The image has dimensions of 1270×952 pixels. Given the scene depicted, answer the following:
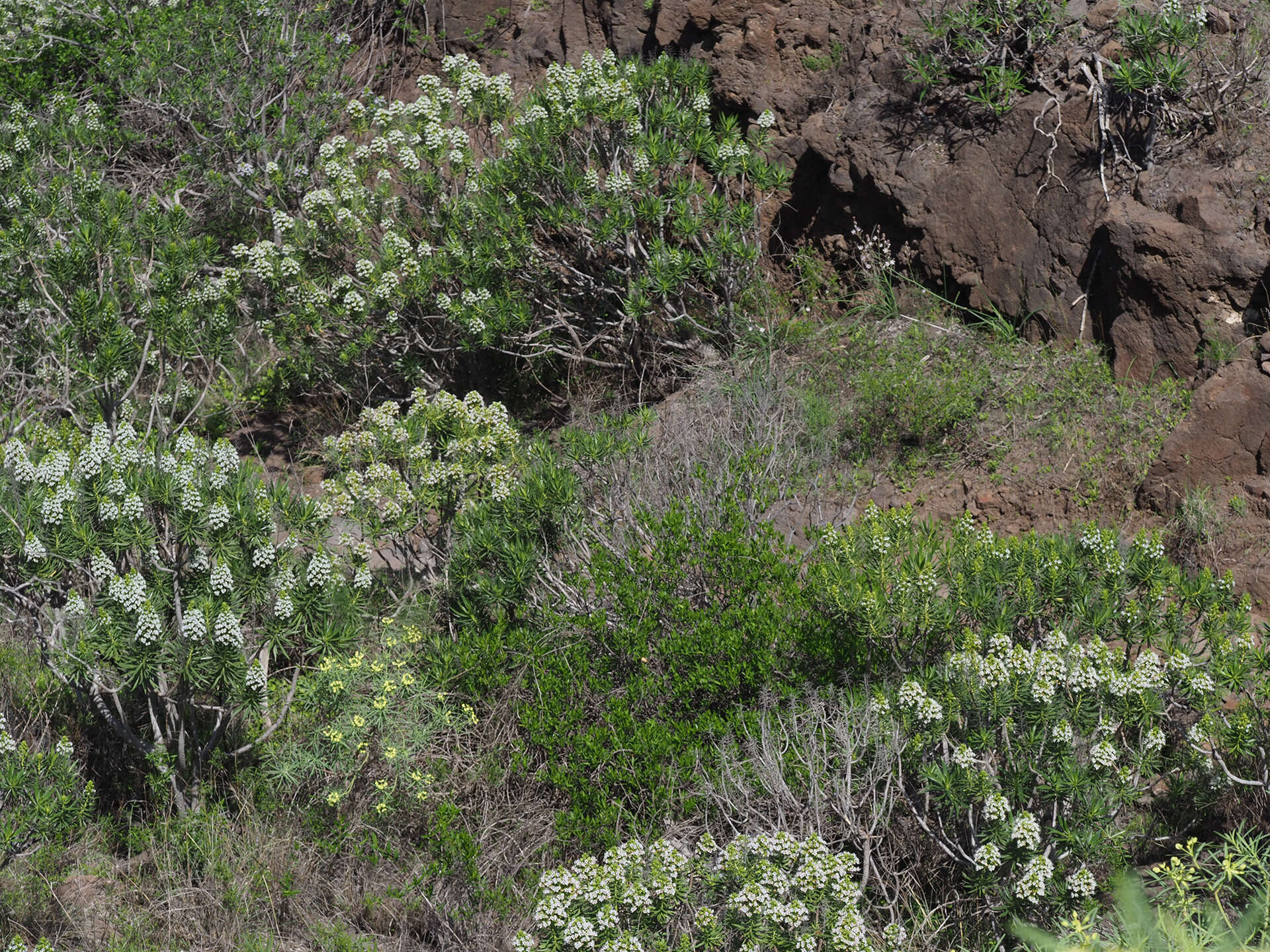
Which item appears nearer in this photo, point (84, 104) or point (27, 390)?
point (27, 390)

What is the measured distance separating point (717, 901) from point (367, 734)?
5.06 ft

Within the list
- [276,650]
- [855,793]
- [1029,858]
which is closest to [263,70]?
[276,650]

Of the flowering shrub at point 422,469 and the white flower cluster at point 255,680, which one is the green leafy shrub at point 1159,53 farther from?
the white flower cluster at point 255,680

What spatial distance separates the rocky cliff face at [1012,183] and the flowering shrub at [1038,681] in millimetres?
2330

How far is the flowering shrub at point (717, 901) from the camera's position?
3.37 meters

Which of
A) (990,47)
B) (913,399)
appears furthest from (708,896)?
(990,47)

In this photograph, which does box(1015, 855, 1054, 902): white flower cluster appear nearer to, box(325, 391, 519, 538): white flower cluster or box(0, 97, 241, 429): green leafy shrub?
box(325, 391, 519, 538): white flower cluster

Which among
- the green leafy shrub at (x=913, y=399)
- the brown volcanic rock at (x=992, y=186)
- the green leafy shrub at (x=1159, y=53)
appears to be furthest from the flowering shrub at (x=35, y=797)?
the green leafy shrub at (x=1159, y=53)

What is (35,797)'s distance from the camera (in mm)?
3871

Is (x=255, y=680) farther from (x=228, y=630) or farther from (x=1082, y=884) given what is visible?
(x=1082, y=884)

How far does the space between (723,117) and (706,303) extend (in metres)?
1.19

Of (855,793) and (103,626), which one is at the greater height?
(103,626)

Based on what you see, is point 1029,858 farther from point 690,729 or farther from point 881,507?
point 881,507

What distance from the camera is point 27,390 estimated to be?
22.1 ft
